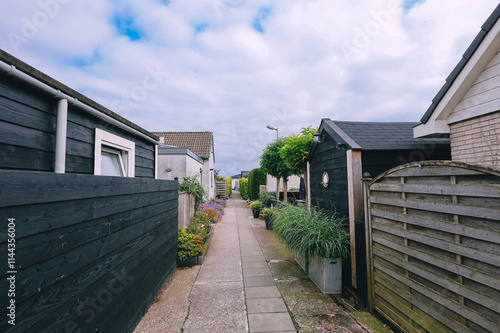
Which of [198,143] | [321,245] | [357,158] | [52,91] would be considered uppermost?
[198,143]

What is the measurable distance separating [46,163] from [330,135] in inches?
181

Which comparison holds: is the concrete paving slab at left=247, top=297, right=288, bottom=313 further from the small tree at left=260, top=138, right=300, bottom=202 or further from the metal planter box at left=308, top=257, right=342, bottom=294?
the small tree at left=260, top=138, right=300, bottom=202

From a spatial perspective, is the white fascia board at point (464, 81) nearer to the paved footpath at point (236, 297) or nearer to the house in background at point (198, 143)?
the paved footpath at point (236, 297)

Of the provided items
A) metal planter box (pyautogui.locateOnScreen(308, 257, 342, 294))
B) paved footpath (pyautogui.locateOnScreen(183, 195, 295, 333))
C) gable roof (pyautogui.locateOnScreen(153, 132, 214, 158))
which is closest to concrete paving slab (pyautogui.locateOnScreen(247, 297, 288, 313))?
paved footpath (pyautogui.locateOnScreen(183, 195, 295, 333))

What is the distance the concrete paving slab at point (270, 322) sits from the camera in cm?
273

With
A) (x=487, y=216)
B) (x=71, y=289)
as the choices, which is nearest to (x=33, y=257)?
(x=71, y=289)

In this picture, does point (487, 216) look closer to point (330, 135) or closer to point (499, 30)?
point (499, 30)

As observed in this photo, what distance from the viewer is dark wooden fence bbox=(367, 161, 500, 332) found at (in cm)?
170

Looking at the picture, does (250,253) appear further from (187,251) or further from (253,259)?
(187,251)

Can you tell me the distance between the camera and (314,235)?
3836mm

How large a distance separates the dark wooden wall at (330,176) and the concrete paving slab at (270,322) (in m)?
2.08

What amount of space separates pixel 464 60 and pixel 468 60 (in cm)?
5

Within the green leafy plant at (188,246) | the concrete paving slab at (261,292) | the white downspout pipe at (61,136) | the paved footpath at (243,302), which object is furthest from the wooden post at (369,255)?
the white downspout pipe at (61,136)

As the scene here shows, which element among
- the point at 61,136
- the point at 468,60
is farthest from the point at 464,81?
the point at 61,136
